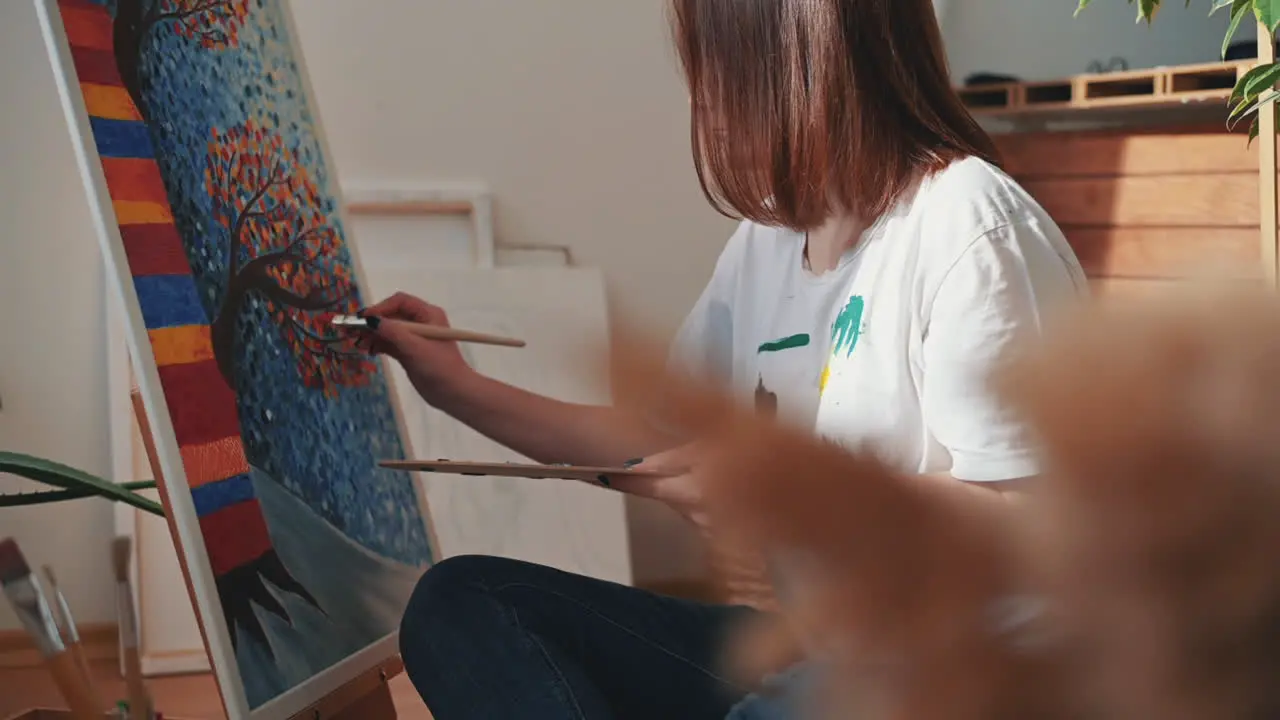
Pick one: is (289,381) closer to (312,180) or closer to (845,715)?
(312,180)

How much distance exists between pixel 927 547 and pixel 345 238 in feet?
4.06

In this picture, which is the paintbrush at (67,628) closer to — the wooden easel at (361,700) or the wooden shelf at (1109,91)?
the wooden easel at (361,700)

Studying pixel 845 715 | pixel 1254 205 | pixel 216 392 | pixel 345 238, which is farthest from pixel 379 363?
pixel 1254 205

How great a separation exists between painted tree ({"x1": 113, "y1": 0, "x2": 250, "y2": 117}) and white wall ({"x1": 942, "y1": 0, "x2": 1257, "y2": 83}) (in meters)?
1.63

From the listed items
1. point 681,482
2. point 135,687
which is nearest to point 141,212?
point 135,687

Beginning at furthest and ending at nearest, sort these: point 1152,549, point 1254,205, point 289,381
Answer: point 1254,205
point 289,381
point 1152,549

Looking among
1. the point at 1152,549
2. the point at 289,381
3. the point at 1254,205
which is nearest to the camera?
the point at 1152,549

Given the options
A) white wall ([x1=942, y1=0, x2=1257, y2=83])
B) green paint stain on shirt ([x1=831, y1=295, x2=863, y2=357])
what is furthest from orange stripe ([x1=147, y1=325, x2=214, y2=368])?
white wall ([x1=942, y1=0, x2=1257, y2=83])

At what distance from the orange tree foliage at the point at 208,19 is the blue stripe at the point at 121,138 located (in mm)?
135

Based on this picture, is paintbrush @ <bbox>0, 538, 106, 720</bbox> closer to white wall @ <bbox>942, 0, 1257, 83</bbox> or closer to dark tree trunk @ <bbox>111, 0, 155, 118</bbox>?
dark tree trunk @ <bbox>111, 0, 155, 118</bbox>

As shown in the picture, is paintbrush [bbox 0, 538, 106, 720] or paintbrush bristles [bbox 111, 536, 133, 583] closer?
paintbrush [bbox 0, 538, 106, 720]

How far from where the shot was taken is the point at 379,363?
4.42 ft

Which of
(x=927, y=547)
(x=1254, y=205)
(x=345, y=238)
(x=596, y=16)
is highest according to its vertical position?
(x=596, y=16)

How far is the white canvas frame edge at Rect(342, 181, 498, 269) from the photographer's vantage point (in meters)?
2.13
